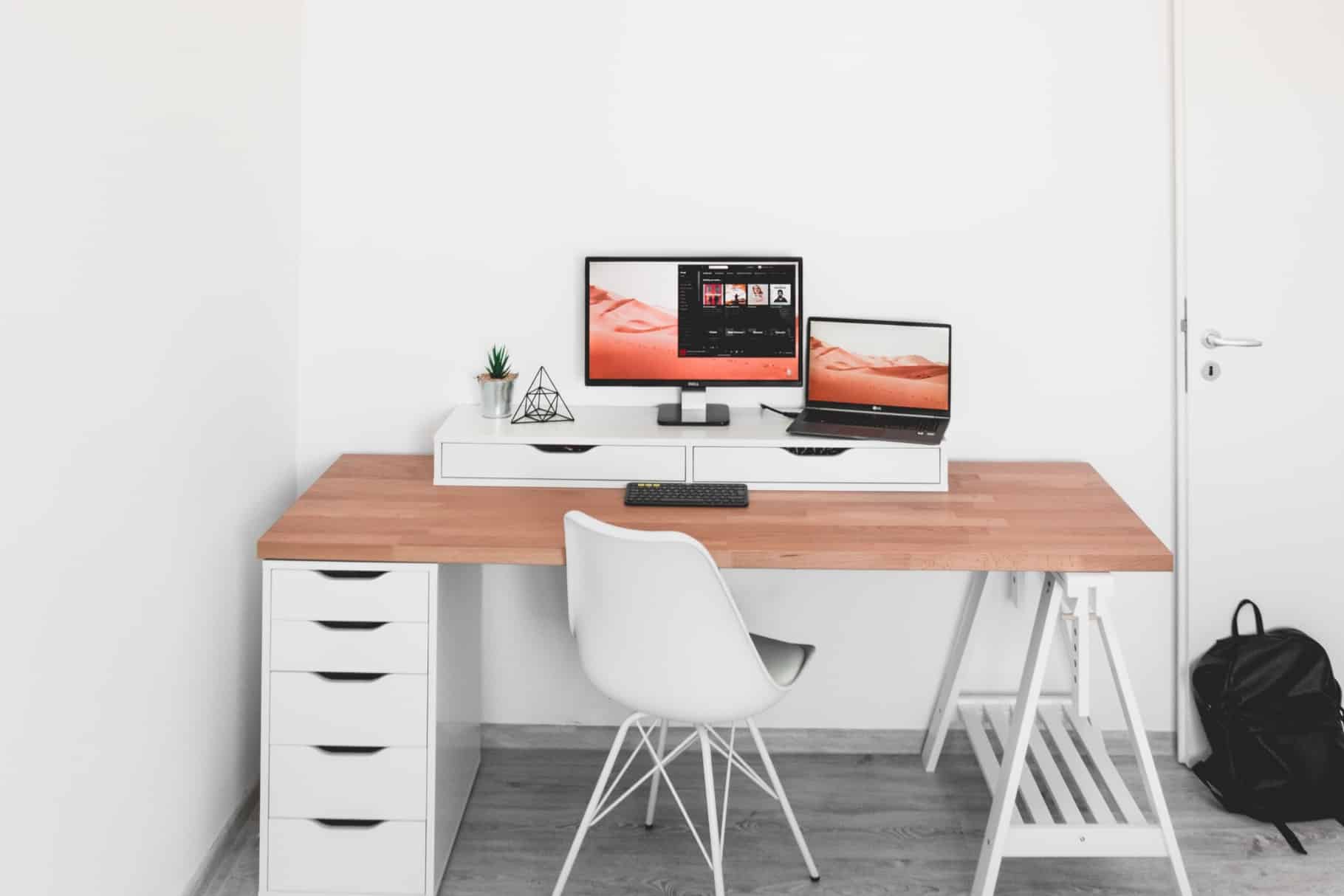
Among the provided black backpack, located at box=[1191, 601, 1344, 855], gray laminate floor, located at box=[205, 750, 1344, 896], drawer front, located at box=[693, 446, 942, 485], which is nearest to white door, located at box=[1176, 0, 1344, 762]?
black backpack, located at box=[1191, 601, 1344, 855]

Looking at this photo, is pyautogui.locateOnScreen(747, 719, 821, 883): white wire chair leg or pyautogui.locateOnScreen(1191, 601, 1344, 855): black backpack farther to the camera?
pyautogui.locateOnScreen(1191, 601, 1344, 855): black backpack

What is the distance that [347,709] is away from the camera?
256 centimetres

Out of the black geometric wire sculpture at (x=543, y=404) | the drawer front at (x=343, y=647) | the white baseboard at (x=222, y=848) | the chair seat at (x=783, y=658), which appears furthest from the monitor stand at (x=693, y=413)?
the white baseboard at (x=222, y=848)

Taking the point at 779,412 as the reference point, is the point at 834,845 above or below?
below

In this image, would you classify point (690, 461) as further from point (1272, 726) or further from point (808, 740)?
point (1272, 726)

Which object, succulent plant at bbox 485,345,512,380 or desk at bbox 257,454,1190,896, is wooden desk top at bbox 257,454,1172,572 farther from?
succulent plant at bbox 485,345,512,380

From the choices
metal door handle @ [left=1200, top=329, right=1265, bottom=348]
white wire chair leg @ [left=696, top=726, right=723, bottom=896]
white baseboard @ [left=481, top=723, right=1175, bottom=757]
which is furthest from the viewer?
white baseboard @ [left=481, top=723, right=1175, bottom=757]

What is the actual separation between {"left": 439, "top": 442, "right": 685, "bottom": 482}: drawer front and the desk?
2.0 inches

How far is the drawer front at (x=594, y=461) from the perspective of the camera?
9.45ft

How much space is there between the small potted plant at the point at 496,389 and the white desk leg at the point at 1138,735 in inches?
54.1

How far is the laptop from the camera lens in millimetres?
3014

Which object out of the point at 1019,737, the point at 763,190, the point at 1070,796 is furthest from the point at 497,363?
the point at 1070,796

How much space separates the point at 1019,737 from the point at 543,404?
1.34m

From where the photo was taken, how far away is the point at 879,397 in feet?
9.99
